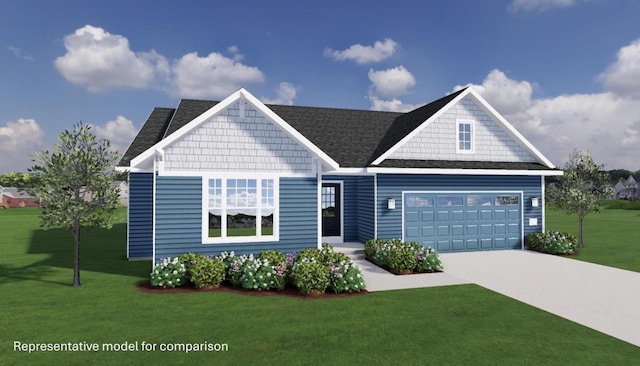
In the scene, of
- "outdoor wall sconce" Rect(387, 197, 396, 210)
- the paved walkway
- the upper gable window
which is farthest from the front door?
the upper gable window

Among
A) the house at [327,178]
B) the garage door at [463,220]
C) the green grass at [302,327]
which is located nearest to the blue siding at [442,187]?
the house at [327,178]

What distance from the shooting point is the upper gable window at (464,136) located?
16.1 metres

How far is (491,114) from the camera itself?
16125mm

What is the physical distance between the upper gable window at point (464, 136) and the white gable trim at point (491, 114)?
3.09 ft

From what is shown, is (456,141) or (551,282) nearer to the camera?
(551,282)

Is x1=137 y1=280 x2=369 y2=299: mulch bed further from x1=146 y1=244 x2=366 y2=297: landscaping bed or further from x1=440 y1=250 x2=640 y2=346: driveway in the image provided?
x1=440 y1=250 x2=640 y2=346: driveway

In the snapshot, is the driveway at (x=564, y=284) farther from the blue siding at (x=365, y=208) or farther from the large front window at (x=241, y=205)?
the large front window at (x=241, y=205)

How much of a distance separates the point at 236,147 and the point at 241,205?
1.84 m

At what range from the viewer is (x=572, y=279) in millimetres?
11117

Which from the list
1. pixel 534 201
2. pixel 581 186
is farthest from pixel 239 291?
pixel 581 186

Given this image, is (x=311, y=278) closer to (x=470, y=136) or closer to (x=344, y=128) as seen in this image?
(x=344, y=128)

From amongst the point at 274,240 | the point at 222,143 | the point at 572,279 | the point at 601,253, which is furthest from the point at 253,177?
the point at 601,253

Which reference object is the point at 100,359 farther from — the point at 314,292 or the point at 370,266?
the point at 370,266

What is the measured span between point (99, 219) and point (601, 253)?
19167 millimetres
